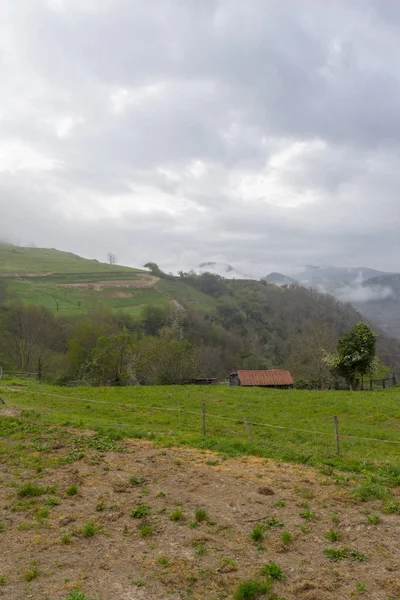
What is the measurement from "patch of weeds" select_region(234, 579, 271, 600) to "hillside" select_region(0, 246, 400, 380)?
34.7 m

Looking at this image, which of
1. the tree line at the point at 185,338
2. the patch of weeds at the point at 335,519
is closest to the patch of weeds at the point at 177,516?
the patch of weeds at the point at 335,519

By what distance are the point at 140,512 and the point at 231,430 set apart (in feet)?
30.9

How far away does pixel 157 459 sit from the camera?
1130 cm

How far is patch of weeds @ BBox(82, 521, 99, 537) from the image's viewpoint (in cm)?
707

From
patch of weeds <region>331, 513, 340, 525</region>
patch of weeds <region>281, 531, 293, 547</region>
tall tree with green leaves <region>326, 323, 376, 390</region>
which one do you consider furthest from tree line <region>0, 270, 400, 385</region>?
patch of weeds <region>281, 531, 293, 547</region>

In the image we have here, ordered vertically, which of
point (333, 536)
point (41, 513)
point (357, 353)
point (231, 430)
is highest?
point (357, 353)

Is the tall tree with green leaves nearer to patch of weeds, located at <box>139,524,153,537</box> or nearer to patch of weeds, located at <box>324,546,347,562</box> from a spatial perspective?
patch of weeds, located at <box>324,546,347,562</box>

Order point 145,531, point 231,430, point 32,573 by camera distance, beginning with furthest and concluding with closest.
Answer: point 231,430 < point 145,531 < point 32,573

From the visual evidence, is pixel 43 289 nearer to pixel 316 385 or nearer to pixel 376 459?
pixel 316 385

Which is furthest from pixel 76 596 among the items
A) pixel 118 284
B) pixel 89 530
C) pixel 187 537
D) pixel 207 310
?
pixel 118 284

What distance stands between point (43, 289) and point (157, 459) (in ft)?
269

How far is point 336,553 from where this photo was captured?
653 cm

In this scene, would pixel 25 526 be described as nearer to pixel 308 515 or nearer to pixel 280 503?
pixel 280 503

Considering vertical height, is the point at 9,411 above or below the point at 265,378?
above
